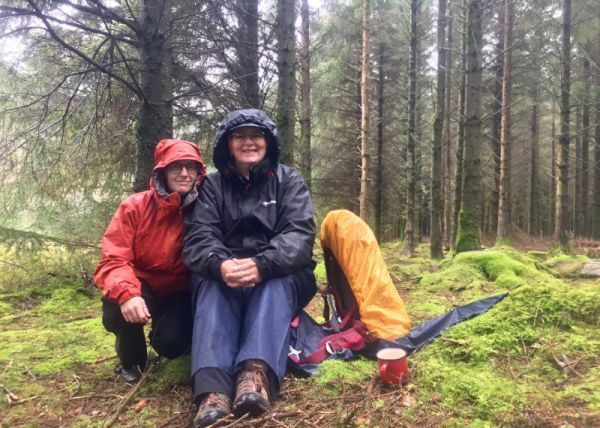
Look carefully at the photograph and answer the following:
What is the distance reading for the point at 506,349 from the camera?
2771 millimetres

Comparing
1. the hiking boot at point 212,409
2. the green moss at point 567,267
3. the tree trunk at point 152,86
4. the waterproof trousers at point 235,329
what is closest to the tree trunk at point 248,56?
the tree trunk at point 152,86

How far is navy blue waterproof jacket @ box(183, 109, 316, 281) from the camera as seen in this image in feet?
9.11

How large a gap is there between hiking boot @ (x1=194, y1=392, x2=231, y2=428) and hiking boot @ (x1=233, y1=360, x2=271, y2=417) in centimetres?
5

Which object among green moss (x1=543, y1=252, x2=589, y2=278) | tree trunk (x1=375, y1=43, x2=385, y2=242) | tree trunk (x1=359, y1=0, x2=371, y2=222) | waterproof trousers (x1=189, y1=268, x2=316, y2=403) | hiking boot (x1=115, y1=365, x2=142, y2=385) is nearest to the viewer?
waterproof trousers (x1=189, y1=268, x2=316, y2=403)

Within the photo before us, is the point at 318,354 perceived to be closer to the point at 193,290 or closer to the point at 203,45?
the point at 193,290

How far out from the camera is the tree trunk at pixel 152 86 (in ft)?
15.9

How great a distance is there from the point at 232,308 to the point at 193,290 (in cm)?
33

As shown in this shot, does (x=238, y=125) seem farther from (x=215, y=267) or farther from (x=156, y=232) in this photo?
(x=215, y=267)

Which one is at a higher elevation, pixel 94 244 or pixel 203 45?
pixel 203 45

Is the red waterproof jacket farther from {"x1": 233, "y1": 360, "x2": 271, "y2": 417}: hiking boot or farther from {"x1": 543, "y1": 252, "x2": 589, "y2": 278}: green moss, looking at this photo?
{"x1": 543, "y1": 252, "x2": 589, "y2": 278}: green moss

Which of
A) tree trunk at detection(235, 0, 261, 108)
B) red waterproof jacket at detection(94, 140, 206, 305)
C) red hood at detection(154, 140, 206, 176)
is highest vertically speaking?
tree trunk at detection(235, 0, 261, 108)

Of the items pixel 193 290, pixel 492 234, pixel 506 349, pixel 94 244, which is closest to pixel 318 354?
pixel 193 290

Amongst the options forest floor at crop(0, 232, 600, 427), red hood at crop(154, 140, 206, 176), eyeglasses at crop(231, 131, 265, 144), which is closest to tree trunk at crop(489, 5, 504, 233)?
forest floor at crop(0, 232, 600, 427)

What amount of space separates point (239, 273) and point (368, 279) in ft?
3.03
